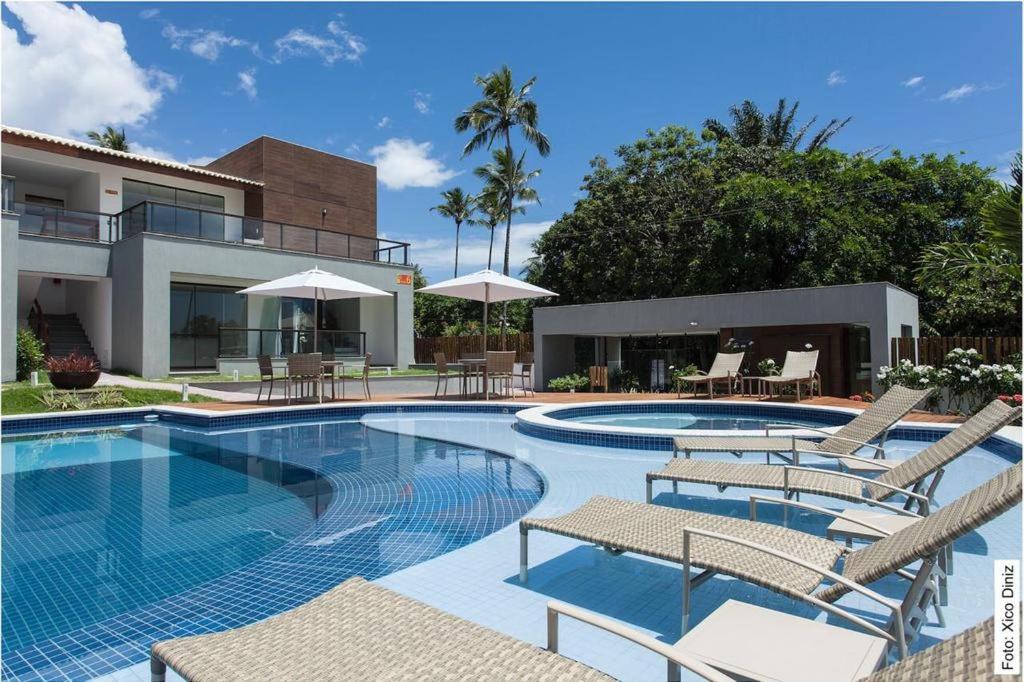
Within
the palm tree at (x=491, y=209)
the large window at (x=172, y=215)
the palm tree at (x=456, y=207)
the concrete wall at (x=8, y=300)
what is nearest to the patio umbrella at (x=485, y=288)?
the large window at (x=172, y=215)

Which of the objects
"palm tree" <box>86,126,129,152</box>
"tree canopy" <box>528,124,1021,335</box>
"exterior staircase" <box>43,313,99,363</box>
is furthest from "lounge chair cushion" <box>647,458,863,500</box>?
"palm tree" <box>86,126,129,152</box>

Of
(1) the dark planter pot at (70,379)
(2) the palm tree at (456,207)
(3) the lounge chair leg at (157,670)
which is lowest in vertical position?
(3) the lounge chair leg at (157,670)

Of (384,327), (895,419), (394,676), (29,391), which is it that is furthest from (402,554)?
(384,327)

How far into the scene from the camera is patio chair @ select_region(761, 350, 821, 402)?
12.4 metres

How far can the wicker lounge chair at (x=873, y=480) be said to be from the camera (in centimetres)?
374

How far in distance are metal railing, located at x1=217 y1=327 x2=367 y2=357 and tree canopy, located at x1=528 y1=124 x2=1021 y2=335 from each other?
495 inches

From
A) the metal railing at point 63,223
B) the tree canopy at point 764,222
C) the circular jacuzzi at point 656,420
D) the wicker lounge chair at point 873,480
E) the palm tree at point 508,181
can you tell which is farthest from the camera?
the palm tree at point 508,181

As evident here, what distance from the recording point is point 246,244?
60.8ft

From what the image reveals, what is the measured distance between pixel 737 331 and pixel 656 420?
5.01 metres

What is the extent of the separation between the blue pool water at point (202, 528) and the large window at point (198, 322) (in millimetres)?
9474

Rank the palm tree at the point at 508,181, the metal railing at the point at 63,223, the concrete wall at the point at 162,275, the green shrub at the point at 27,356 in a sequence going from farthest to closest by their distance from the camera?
the palm tree at the point at 508,181
the concrete wall at the point at 162,275
the metal railing at the point at 63,223
the green shrub at the point at 27,356

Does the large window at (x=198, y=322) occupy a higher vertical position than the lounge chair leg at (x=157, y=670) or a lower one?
higher

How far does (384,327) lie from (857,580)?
21489 millimetres

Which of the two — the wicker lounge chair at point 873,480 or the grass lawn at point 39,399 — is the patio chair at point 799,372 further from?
the grass lawn at point 39,399
